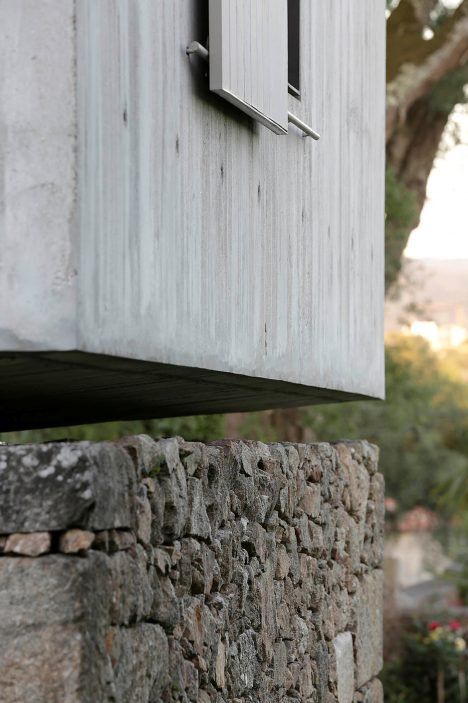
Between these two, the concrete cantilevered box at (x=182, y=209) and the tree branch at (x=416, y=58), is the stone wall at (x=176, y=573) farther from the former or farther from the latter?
the tree branch at (x=416, y=58)

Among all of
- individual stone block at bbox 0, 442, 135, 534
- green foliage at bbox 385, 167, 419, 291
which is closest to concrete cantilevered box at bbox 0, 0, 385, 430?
individual stone block at bbox 0, 442, 135, 534

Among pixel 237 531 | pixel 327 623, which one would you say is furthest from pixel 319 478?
pixel 237 531

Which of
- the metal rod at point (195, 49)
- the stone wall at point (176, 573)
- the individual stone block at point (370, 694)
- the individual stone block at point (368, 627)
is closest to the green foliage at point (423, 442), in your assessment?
the individual stone block at point (368, 627)

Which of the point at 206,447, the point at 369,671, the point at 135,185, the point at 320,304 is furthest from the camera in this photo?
the point at 369,671

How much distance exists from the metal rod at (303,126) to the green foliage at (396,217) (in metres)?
8.61

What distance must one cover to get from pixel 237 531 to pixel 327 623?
5.32 ft

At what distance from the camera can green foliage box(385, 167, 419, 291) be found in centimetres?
1473

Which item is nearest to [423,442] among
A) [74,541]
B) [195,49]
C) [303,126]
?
[303,126]

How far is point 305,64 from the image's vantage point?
6141 mm

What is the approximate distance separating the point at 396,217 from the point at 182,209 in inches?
419

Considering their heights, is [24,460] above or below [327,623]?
above

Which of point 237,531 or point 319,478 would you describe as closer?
point 237,531

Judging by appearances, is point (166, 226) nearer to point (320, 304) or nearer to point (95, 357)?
point (95, 357)

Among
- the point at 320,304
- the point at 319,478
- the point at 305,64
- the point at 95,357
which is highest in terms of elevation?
the point at 305,64
